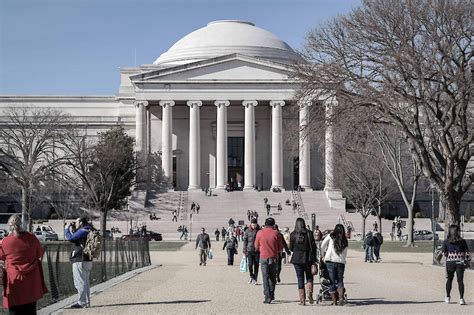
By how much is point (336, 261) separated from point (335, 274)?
0.29 m

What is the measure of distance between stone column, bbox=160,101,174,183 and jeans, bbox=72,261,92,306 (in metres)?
80.6

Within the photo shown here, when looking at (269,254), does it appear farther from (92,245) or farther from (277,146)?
(277,146)

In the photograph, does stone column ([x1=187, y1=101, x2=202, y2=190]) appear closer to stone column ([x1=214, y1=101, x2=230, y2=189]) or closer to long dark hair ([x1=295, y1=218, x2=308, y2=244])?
stone column ([x1=214, y1=101, x2=230, y2=189])

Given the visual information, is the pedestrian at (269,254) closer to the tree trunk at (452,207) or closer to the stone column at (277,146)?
the tree trunk at (452,207)

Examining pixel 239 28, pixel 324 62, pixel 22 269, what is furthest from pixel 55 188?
pixel 22 269

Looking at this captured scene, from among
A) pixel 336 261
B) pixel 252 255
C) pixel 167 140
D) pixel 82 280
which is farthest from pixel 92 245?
pixel 167 140

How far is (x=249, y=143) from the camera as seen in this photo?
10038 cm

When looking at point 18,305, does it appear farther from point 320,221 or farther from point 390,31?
point 320,221

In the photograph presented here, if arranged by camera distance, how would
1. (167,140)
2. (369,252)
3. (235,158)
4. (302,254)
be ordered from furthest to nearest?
(235,158)
(167,140)
(369,252)
(302,254)

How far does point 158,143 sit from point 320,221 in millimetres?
30811

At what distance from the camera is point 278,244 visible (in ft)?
69.8

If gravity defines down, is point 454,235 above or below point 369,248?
above

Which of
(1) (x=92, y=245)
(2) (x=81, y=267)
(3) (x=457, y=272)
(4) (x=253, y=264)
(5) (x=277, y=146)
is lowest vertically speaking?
(4) (x=253, y=264)

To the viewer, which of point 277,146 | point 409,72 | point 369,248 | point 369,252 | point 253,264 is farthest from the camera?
point 277,146
